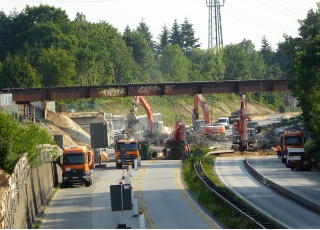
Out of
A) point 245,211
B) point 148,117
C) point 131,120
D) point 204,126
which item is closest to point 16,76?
point 148,117

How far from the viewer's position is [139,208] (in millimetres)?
44156

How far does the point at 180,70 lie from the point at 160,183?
13298 centimetres

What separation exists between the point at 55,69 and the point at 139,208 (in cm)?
9193

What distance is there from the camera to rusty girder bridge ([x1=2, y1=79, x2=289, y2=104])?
94188 millimetres

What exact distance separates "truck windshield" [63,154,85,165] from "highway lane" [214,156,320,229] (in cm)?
1006

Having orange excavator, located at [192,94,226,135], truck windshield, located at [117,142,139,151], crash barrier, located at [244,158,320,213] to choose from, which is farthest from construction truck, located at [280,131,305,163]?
orange excavator, located at [192,94,226,135]

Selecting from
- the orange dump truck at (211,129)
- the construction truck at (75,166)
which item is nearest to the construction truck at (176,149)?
the orange dump truck at (211,129)

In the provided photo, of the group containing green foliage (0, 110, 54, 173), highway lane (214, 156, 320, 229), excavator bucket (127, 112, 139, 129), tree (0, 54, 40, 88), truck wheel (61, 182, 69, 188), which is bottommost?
highway lane (214, 156, 320, 229)

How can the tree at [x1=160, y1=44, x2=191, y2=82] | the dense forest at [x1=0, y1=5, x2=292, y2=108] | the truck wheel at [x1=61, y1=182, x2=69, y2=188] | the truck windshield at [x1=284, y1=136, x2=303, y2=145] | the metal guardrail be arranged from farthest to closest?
the tree at [x1=160, y1=44, x2=191, y2=82] → the dense forest at [x1=0, y1=5, x2=292, y2=108] → the truck windshield at [x1=284, y1=136, x2=303, y2=145] → the truck wheel at [x1=61, y1=182, x2=69, y2=188] → the metal guardrail

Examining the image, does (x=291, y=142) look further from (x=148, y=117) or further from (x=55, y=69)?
(x=55, y=69)

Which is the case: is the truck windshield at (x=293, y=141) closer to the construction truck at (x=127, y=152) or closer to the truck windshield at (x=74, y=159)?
the construction truck at (x=127, y=152)

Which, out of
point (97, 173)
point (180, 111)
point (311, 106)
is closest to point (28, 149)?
point (97, 173)

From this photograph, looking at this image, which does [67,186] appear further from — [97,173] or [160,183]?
[97,173]

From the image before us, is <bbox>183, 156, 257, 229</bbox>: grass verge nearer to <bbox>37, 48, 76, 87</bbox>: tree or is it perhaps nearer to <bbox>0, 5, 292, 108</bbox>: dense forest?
<bbox>0, 5, 292, 108</bbox>: dense forest
